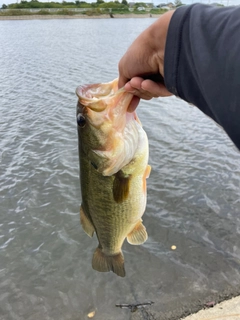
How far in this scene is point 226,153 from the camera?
337 inches

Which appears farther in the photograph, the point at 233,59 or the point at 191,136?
the point at 191,136

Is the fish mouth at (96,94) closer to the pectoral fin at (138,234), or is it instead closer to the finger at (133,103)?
the finger at (133,103)

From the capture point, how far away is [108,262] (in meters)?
2.91

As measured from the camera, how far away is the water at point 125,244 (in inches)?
183

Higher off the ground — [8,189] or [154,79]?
[154,79]

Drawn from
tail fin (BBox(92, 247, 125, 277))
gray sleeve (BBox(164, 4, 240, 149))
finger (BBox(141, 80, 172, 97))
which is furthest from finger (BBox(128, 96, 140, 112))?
tail fin (BBox(92, 247, 125, 277))

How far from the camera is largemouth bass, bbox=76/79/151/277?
215 centimetres

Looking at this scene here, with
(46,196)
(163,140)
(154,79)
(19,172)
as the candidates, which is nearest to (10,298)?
(46,196)

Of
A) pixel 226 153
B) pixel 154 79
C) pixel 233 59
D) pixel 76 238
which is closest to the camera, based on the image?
pixel 233 59

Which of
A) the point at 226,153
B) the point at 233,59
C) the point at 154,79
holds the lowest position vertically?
the point at 226,153

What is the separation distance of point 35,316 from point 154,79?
12.7ft

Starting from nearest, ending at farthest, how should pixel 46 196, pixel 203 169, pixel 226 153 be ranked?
1. pixel 46 196
2. pixel 203 169
3. pixel 226 153

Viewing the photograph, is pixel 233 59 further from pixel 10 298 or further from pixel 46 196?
pixel 46 196

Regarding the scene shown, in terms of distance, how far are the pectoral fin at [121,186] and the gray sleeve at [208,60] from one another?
1.07 metres
